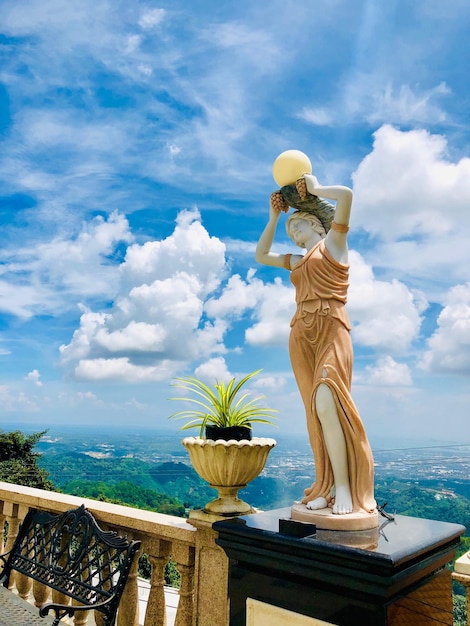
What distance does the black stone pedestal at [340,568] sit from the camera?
2029 mm

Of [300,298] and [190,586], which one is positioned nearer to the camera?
[300,298]

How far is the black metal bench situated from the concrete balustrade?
5.2 inches

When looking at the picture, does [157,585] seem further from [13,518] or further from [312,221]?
[312,221]

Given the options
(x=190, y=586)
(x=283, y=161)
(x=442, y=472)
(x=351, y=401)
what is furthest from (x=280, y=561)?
(x=283, y=161)

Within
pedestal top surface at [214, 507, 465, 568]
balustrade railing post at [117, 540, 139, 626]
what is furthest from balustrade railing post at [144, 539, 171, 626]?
pedestal top surface at [214, 507, 465, 568]

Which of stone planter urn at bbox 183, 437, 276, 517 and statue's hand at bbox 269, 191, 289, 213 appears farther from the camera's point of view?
statue's hand at bbox 269, 191, 289, 213

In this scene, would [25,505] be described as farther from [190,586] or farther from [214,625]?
[214,625]

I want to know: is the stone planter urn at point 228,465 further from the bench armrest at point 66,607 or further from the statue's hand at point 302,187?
the statue's hand at point 302,187

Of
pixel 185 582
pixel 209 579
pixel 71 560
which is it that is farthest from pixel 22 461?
pixel 209 579

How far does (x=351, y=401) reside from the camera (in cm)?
262

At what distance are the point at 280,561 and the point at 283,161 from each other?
211cm

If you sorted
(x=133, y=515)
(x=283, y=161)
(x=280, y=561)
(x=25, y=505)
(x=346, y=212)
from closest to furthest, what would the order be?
(x=280, y=561)
(x=346, y=212)
(x=283, y=161)
(x=133, y=515)
(x=25, y=505)

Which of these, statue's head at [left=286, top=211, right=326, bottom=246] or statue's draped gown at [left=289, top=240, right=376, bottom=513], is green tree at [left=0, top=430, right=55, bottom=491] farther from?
statue's head at [left=286, top=211, right=326, bottom=246]

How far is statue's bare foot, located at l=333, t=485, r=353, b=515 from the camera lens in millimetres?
2453
